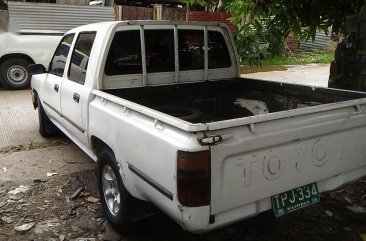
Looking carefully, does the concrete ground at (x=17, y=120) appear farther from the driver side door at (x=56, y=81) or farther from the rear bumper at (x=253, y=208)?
the rear bumper at (x=253, y=208)

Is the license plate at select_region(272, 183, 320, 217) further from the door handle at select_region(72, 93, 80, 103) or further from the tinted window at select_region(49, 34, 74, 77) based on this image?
the tinted window at select_region(49, 34, 74, 77)

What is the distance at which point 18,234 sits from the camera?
3.20 metres

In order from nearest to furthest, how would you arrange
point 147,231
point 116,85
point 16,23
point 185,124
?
point 185,124
point 147,231
point 116,85
point 16,23

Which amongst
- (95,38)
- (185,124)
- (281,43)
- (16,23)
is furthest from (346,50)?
(16,23)

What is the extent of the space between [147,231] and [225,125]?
4.94ft

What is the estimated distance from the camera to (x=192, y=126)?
202cm

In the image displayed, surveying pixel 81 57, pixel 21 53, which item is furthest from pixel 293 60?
pixel 81 57

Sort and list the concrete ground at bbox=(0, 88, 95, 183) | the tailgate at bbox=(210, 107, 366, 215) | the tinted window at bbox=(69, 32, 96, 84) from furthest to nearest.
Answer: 1. the concrete ground at bbox=(0, 88, 95, 183)
2. the tinted window at bbox=(69, 32, 96, 84)
3. the tailgate at bbox=(210, 107, 366, 215)

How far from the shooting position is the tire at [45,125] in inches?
213

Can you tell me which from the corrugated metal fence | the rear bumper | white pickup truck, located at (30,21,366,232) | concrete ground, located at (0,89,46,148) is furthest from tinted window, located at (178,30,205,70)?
the corrugated metal fence

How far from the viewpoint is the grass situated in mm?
13661

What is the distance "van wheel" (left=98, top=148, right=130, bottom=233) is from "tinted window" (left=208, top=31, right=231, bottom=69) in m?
1.60

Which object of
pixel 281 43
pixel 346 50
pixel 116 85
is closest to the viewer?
pixel 116 85

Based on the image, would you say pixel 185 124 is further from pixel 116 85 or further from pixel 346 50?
pixel 346 50
